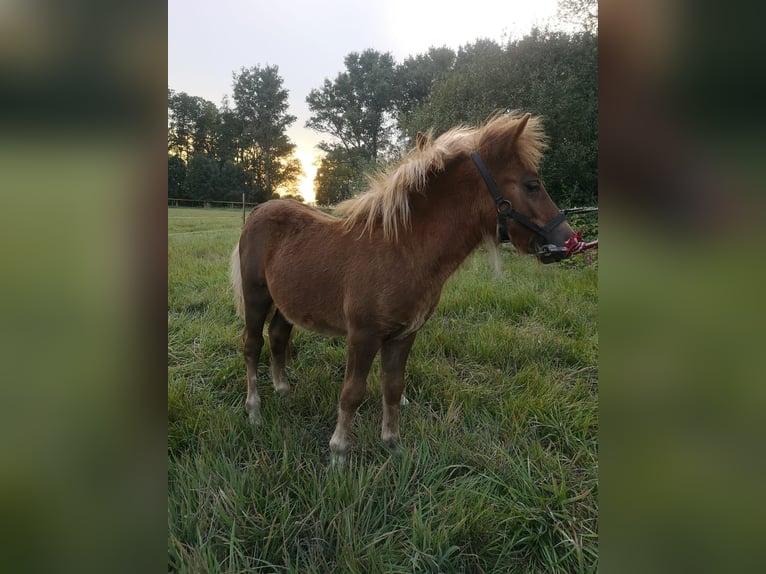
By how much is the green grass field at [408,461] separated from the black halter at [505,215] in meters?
0.46

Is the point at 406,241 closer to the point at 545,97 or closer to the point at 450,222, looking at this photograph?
the point at 450,222

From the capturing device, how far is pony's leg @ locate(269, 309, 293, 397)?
326cm

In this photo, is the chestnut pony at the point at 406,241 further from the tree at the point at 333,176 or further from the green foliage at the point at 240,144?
the tree at the point at 333,176

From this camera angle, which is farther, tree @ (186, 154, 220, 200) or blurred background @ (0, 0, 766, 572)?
tree @ (186, 154, 220, 200)

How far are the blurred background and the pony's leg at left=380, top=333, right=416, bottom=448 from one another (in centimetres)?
200

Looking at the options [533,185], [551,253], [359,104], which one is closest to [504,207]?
[533,185]

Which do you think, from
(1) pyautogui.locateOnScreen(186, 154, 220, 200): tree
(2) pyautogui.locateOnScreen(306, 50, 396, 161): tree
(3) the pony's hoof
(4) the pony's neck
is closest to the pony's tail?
(3) the pony's hoof

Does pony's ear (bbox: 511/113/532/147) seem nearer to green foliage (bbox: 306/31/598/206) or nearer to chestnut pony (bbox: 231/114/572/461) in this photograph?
chestnut pony (bbox: 231/114/572/461)

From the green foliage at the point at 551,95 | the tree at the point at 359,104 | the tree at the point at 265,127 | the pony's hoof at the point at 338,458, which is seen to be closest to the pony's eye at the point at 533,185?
the pony's hoof at the point at 338,458
